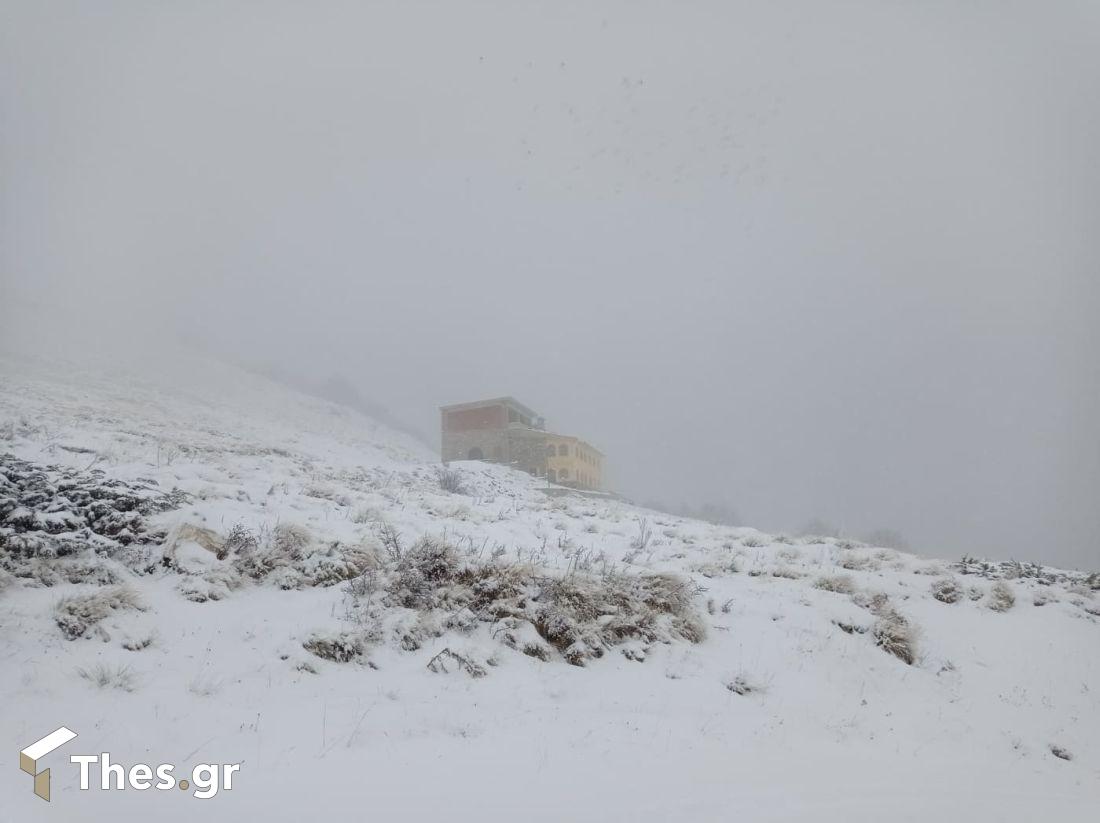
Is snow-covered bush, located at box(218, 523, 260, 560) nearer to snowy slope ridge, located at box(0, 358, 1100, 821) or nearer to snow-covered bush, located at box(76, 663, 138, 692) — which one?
snowy slope ridge, located at box(0, 358, 1100, 821)

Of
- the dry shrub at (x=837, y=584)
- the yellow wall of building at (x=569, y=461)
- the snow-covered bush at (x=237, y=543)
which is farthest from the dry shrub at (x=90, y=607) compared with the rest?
the yellow wall of building at (x=569, y=461)

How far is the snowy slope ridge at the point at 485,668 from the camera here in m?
3.64

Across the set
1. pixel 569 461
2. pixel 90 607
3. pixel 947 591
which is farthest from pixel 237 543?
pixel 569 461

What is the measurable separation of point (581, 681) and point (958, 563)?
384 inches

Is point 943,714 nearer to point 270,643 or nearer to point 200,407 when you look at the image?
point 270,643

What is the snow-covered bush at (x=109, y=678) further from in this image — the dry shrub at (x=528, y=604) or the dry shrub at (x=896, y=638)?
the dry shrub at (x=896, y=638)

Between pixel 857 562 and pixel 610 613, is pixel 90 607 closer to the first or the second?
pixel 610 613

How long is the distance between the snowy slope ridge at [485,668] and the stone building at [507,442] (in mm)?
32000

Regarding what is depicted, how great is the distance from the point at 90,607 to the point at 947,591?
36.2 feet

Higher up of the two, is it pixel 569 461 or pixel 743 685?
pixel 743 685

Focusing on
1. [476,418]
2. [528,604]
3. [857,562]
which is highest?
[476,418]

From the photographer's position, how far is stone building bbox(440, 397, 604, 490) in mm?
41312

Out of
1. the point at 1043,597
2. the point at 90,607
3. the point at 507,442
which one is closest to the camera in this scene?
the point at 90,607

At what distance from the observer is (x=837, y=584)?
842 cm
